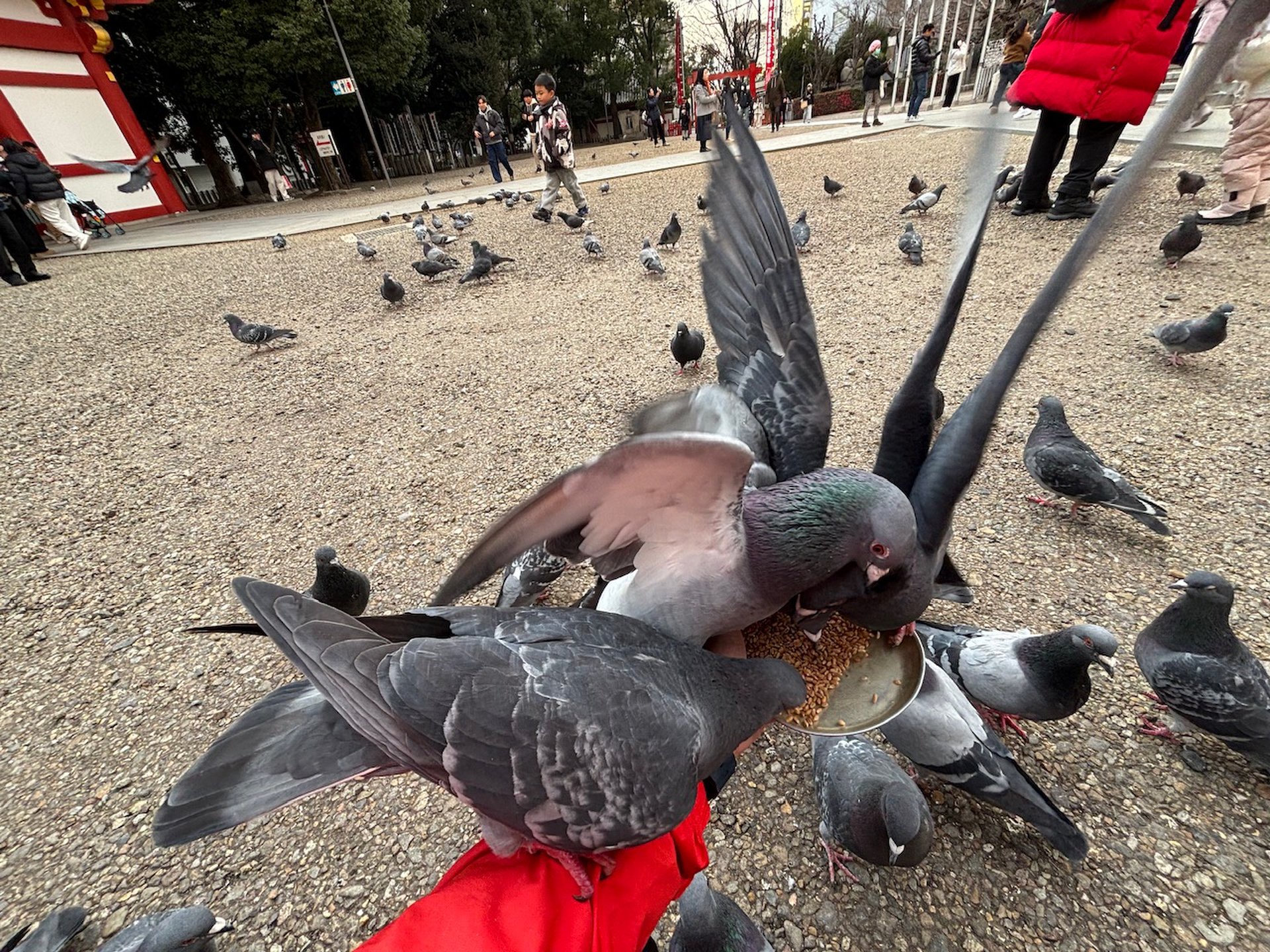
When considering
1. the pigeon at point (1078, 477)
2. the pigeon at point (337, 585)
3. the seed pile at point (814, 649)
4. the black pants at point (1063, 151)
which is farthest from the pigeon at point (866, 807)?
the black pants at point (1063, 151)

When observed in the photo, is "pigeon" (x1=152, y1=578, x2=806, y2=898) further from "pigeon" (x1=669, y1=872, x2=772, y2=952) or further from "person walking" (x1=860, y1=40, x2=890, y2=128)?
"person walking" (x1=860, y1=40, x2=890, y2=128)

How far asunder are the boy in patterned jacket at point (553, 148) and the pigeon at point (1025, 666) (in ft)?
34.1

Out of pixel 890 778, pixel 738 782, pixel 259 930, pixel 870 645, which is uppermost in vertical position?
pixel 870 645

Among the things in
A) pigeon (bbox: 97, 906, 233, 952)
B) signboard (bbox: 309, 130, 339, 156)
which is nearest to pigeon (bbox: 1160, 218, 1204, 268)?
pigeon (bbox: 97, 906, 233, 952)

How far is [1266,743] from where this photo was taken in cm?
194

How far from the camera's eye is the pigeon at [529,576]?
297 centimetres

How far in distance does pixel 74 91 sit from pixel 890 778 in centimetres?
2632

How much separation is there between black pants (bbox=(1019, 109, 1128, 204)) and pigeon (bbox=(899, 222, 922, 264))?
1.98 metres

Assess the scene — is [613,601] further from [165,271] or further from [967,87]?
[967,87]

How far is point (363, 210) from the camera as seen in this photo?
54.7ft

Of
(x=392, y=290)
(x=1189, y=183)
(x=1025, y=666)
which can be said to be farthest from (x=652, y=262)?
(x=1025, y=666)

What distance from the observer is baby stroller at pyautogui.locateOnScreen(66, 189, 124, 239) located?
15343 millimetres

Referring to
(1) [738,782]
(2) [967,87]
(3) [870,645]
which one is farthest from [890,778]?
(2) [967,87]

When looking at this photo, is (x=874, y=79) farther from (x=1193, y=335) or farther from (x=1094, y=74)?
(x=1193, y=335)
